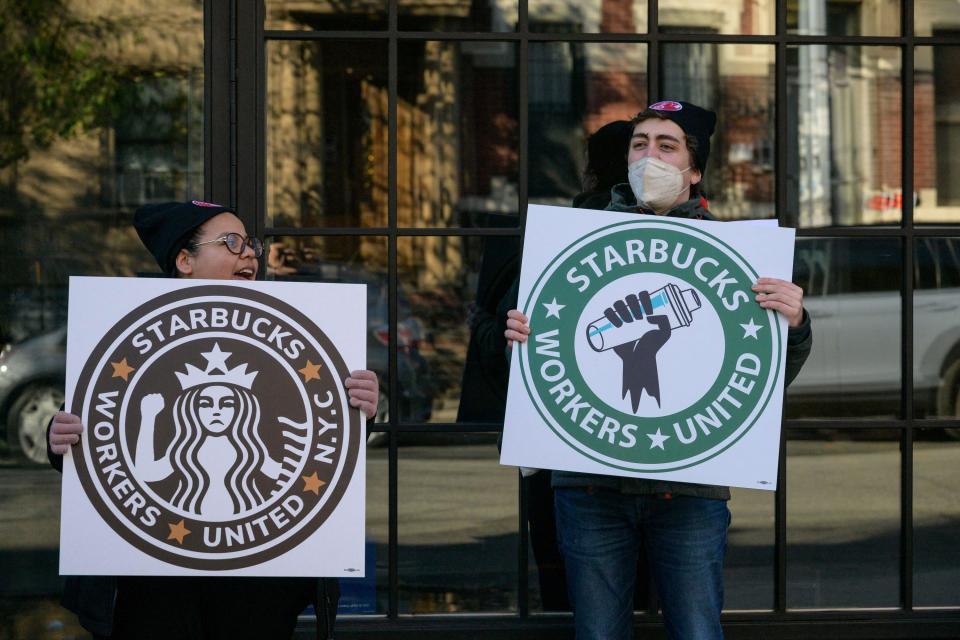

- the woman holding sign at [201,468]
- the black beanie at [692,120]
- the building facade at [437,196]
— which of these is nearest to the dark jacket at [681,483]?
the black beanie at [692,120]

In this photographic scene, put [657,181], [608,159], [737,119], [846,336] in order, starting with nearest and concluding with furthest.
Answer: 1. [657,181]
2. [608,159]
3. [846,336]
4. [737,119]

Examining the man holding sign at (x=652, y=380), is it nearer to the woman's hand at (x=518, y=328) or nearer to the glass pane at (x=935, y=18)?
the woman's hand at (x=518, y=328)

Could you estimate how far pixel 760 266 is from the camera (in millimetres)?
3334

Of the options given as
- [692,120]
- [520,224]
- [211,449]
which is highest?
[692,120]

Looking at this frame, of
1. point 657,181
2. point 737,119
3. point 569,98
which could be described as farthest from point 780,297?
point 737,119

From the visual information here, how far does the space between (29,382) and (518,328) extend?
2057 millimetres

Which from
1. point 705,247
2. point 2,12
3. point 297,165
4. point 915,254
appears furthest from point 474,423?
point 2,12

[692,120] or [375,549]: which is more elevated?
[692,120]

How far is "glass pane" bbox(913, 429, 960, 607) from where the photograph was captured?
4.59 metres

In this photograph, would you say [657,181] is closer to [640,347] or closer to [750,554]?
[640,347]

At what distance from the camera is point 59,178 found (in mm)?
4527

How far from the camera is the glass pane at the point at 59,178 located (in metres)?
4.49

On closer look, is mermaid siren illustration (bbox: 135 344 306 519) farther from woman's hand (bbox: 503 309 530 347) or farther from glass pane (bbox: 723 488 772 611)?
glass pane (bbox: 723 488 772 611)

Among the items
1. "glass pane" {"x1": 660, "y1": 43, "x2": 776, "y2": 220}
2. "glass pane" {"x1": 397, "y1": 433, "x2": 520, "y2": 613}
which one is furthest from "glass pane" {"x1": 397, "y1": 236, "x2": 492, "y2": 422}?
"glass pane" {"x1": 660, "y1": 43, "x2": 776, "y2": 220}
